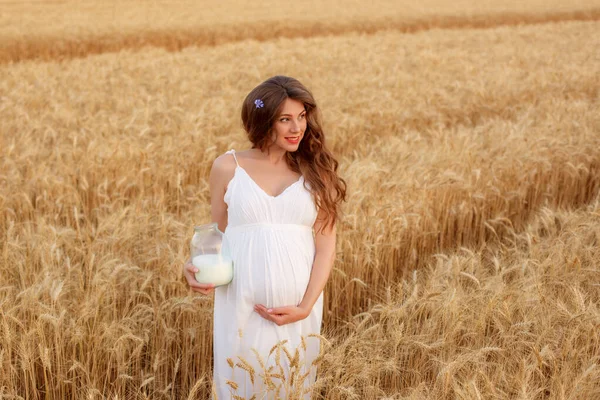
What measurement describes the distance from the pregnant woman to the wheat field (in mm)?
213

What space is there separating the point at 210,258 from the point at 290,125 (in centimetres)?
57

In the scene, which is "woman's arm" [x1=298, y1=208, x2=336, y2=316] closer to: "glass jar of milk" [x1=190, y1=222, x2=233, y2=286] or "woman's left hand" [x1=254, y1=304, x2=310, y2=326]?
"woman's left hand" [x1=254, y1=304, x2=310, y2=326]

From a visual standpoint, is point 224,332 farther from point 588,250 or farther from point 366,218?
point 588,250

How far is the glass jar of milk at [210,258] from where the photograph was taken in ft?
7.04

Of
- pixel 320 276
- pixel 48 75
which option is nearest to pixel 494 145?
pixel 320 276

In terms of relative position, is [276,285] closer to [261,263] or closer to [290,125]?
[261,263]

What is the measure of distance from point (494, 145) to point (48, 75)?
22.9ft

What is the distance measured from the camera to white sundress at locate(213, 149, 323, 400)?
2189mm

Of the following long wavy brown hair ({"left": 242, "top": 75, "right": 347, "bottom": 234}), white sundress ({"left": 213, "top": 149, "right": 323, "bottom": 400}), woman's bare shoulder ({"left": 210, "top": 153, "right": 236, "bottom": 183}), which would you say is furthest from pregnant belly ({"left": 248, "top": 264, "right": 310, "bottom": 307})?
woman's bare shoulder ({"left": 210, "top": 153, "right": 236, "bottom": 183})

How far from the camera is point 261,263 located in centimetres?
221

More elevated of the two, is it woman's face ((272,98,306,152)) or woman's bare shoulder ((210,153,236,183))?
woman's face ((272,98,306,152))

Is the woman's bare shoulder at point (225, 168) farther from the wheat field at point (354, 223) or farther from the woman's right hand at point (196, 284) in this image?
the wheat field at point (354, 223)

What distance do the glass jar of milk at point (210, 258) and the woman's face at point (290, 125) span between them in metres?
0.41

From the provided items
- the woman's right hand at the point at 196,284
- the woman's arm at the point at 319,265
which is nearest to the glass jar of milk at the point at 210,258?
the woman's right hand at the point at 196,284
